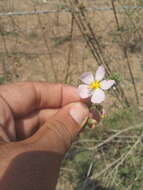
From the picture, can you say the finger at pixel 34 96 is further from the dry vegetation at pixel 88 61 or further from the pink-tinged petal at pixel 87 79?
the dry vegetation at pixel 88 61

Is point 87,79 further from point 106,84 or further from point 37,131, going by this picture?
point 37,131

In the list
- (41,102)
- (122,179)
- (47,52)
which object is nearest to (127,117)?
(122,179)

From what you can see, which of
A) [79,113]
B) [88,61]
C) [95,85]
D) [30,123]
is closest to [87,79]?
[95,85]

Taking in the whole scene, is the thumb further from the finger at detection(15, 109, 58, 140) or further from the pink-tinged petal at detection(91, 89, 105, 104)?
the finger at detection(15, 109, 58, 140)

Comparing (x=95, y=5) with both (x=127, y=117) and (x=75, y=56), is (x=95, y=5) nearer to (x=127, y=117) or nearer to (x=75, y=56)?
(x=75, y=56)

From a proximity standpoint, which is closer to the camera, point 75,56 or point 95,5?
point 75,56

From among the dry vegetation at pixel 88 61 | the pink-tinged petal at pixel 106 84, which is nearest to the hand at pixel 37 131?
the pink-tinged petal at pixel 106 84

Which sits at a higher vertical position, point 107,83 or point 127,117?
point 107,83

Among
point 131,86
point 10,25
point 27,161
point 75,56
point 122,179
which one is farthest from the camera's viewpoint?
point 10,25
